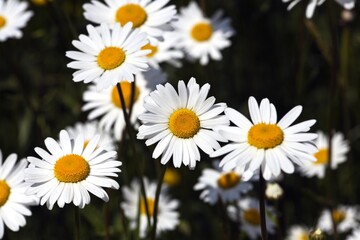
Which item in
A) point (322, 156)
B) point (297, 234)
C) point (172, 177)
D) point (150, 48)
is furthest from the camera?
point (172, 177)

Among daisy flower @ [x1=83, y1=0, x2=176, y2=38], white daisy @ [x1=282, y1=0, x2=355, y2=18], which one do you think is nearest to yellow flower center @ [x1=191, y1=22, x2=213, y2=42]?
white daisy @ [x1=282, y1=0, x2=355, y2=18]

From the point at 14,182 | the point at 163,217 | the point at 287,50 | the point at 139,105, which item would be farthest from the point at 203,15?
the point at 14,182

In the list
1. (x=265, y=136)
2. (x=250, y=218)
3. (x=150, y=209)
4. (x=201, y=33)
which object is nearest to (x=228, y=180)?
(x=250, y=218)

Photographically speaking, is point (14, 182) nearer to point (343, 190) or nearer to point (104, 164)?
point (104, 164)

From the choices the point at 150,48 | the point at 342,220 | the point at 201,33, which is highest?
the point at 201,33

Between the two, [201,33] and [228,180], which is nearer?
[228,180]

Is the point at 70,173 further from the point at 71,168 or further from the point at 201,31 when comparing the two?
the point at 201,31

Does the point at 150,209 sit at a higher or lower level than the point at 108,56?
lower

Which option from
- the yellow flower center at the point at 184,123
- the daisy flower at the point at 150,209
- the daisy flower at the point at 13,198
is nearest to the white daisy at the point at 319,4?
the yellow flower center at the point at 184,123
